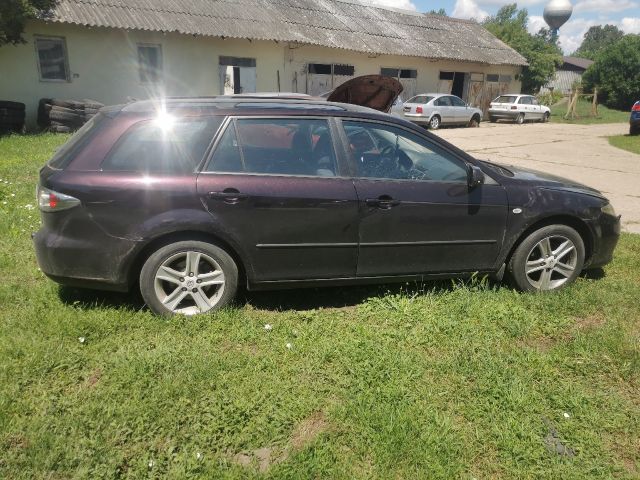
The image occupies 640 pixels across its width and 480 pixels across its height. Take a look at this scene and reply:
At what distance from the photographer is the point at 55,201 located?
125 inches

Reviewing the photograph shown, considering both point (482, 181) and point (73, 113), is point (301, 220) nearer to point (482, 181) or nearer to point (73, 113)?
point (482, 181)

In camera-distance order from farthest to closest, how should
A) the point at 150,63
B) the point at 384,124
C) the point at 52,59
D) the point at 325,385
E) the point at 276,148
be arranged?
the point at 150,63 < the point at 52,59 < the point at 384,124 < the point at 276,148 < the point at 325,385

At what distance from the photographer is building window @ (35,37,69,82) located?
14.0 m

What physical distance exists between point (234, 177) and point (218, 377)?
1.34 meters

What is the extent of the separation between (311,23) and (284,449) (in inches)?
765

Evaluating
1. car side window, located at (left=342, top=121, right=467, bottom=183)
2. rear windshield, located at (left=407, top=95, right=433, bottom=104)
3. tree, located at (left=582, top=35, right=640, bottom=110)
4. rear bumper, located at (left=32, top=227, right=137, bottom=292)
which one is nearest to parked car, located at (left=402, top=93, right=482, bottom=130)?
rear windshield, located at (left=407, top=95, right=433, bottom=104)

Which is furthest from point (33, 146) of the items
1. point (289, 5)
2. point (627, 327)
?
point (289, 5)

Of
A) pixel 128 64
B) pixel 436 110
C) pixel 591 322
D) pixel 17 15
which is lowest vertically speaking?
pixel 591 322

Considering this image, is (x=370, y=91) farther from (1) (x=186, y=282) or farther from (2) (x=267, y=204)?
(1) (x=186, y=282)

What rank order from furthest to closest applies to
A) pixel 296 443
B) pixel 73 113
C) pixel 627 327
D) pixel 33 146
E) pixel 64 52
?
1. pixel 64 52
2. pixel 73 113
3. pixel 33 146
4. pixel 627 327
5. pixel 296 443

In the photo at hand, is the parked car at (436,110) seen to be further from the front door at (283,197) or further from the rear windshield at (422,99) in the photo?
the front door at (283,197)

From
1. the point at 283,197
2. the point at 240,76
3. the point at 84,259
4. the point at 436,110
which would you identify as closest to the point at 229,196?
the point at 283,197

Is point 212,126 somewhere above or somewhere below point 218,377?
above

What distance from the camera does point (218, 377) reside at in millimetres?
2850
